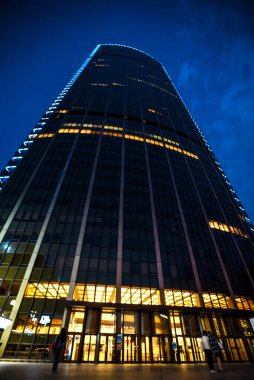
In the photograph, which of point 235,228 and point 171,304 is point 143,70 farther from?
point 171,304

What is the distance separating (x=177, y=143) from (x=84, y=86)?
133 ft

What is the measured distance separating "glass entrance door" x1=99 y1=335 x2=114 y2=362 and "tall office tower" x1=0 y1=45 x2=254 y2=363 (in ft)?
0.34

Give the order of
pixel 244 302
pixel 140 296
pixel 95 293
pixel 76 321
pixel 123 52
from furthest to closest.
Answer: pixel 123 52 → pixel 244 302 → pixel 140 296 → pixel 95 293 → pixel 76 321

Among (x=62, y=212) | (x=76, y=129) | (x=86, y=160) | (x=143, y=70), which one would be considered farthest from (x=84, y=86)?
(x=62, y=212)

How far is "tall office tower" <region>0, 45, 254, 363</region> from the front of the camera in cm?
2458

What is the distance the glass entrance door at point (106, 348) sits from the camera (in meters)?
22.0

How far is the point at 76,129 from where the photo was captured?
54.2 m

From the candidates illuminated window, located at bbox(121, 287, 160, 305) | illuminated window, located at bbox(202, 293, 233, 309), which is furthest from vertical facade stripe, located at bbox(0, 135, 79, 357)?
illuminated window, located at bbox(202, 293, 233, 309)

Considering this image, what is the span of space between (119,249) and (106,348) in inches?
475

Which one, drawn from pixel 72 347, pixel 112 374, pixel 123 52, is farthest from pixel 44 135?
pixel 123 52

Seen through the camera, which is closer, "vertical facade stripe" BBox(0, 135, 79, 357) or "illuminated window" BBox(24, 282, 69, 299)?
"vertical facade stripe" BBox(0, 135, 79, 357)

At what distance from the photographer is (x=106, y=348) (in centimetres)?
2283

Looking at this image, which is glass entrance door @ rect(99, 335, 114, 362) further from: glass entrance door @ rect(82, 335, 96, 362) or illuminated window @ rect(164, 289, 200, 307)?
illuminated window @ rect(164, 289, 200, 307)

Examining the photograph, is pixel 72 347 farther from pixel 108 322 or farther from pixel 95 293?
pixel 95 293
